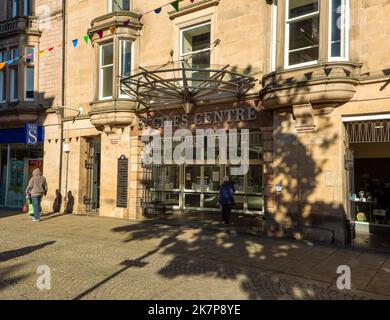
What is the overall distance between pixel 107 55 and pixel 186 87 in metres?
5.55

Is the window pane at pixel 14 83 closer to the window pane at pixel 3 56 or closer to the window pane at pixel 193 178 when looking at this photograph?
A: the window pane at pixel 3 56

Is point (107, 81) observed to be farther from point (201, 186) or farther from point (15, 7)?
point (15, 7)

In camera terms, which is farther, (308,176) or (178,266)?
(308,176)

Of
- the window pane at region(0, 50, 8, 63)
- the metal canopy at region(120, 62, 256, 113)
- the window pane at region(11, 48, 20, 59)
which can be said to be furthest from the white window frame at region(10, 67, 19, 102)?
the metal canopy at region(120, 62, 256, 113)

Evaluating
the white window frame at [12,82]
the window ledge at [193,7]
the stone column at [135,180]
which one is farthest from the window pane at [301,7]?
the white window frame at [12,82]

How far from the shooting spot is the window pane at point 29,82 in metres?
16.4

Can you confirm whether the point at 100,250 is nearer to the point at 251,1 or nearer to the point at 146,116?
the point at 146,116

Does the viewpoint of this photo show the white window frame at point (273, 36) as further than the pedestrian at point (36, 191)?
No

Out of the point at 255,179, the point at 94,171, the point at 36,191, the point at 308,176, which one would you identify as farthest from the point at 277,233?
the point at 94,171

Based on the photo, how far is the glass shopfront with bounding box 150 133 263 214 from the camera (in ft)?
43.8

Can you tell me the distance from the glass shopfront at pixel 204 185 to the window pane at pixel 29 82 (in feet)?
24.7

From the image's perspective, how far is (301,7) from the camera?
31.6 ft

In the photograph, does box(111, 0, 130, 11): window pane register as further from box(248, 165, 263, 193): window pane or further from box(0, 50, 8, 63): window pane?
box(248, 165, 263, 193): window pane
